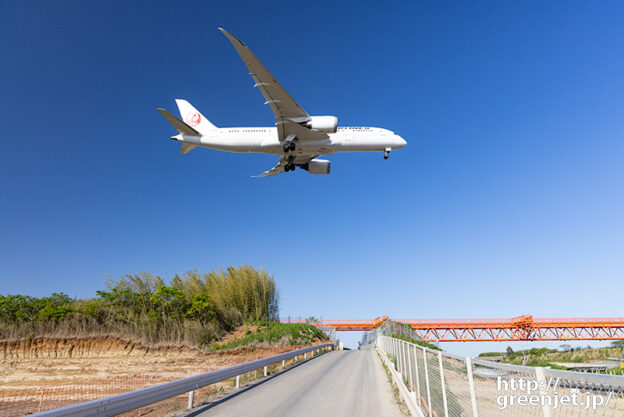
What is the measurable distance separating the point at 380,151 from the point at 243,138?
695 centimetres

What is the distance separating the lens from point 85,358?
92.8ft

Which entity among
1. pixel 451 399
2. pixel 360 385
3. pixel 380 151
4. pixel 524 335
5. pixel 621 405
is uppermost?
pixel 380 151

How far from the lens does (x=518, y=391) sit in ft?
9.46

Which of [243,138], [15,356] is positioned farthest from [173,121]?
[15,356]

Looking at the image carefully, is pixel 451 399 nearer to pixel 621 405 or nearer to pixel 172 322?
pixel 621 405

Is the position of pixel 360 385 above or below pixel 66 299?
below

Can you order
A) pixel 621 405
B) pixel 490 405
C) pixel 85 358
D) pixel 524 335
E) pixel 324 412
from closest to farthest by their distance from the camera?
1. pixel 621 405
2. pixel 490 405
3. pixel 324 412
4. pixel 85 358
5. pixel 524 335

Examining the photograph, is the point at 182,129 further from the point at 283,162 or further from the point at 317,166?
the point at 317,166

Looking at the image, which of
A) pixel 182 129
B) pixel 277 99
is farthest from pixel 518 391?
pixel 182 129

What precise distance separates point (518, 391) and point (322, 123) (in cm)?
1419

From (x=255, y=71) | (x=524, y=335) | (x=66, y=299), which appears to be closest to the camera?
(x=255, y=71)

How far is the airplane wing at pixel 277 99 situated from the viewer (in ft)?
42.0

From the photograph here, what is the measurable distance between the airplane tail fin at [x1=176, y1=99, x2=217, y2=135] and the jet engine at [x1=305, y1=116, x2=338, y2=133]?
6324 mm

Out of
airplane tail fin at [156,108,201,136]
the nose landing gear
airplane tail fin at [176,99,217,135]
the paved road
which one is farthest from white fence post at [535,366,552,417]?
airplane tail fin at [176,99,217,135]
